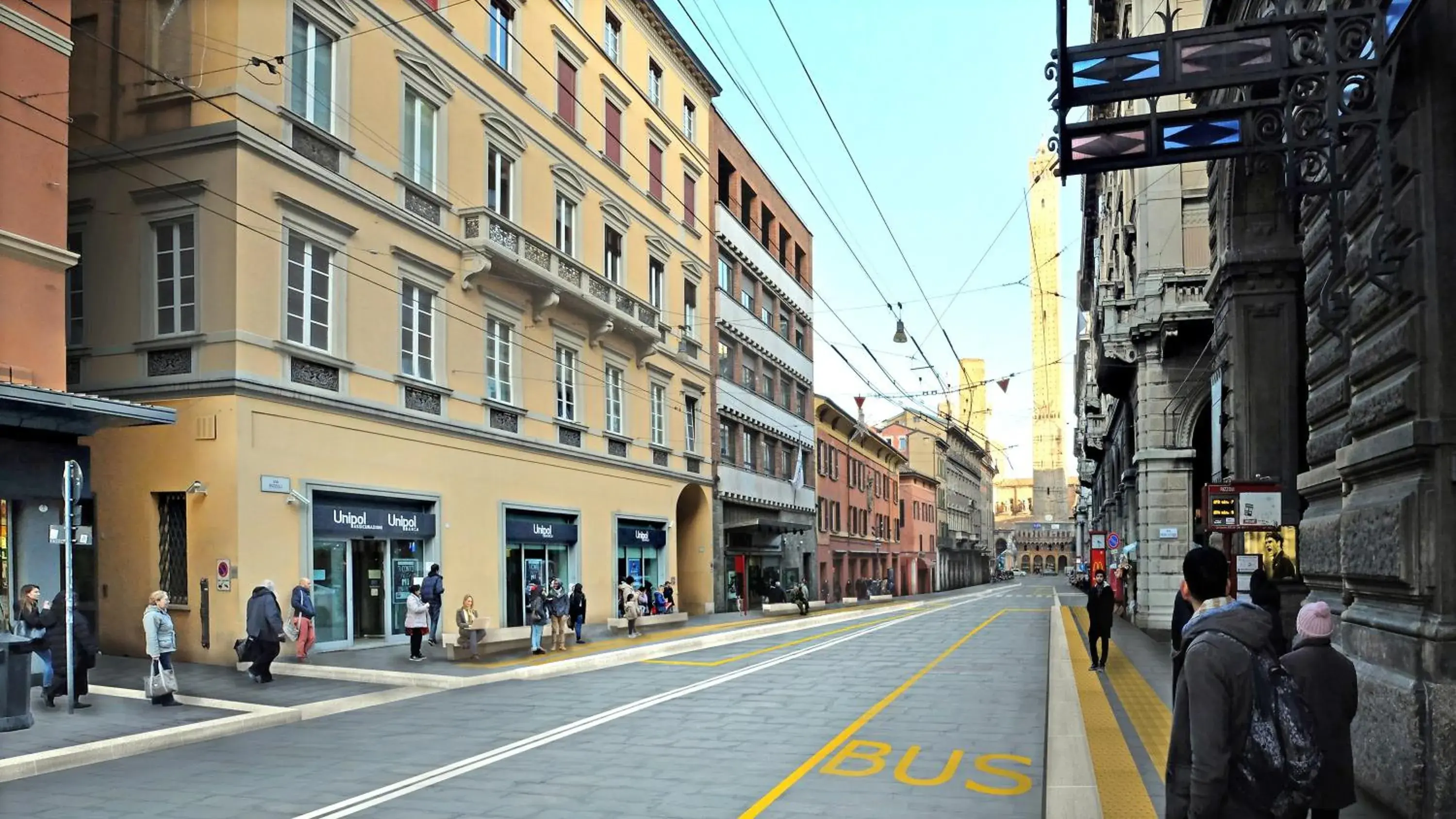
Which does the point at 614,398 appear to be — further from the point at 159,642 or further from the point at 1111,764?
the point at 1111,764

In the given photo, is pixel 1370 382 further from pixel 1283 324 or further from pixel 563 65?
pixel 563 65

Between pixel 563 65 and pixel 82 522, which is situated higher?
pixel 563 65

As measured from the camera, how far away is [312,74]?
2131 cm

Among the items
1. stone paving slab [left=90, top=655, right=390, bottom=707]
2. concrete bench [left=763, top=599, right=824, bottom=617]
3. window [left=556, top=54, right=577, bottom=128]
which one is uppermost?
window [left=556, top=54, right=577, bottom=128]

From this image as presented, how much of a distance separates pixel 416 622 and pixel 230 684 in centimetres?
379

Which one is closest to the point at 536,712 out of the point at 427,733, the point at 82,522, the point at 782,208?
the point at 427,733

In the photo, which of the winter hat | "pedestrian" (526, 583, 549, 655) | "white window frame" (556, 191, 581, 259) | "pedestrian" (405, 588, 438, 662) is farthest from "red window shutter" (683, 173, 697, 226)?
the winter hat

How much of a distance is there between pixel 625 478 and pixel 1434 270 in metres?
29.2

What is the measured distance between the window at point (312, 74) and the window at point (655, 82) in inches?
678

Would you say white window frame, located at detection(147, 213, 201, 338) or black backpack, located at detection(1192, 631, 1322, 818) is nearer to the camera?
black backpack, located at detection(1192, 631, 1322, 818)

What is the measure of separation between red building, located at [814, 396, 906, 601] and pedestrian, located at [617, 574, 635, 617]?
27.0m

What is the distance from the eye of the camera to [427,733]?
41.6 ft

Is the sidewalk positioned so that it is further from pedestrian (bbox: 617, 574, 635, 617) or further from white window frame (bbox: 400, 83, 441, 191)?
white window frame (bbox: 400, 83, 441, 191)

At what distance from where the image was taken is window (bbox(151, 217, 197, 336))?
19.5m
